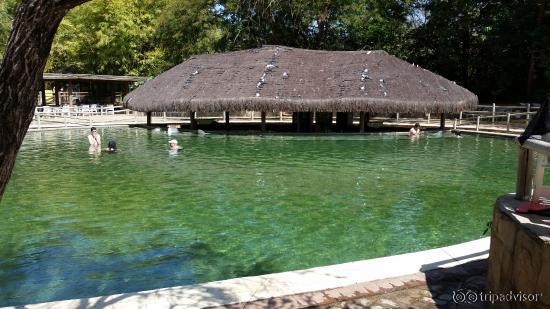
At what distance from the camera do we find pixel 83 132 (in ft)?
72.9

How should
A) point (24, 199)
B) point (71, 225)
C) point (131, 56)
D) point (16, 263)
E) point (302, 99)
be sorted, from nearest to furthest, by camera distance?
point (16, 263), point (71, 225), point (24, 199), point (302, 99), point (131, 56)

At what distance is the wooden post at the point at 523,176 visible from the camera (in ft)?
12.6

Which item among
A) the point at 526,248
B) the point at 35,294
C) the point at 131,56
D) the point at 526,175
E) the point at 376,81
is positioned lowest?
the point at 35,294

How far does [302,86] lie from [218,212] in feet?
46.3

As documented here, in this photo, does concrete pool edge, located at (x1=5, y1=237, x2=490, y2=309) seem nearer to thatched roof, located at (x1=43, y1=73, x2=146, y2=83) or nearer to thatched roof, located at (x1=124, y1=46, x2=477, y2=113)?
thatched roof, located at (x1=124, y1=46, x2=477, y2=113)

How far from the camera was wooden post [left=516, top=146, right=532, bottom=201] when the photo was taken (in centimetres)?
383

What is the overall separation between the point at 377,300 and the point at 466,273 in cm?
110

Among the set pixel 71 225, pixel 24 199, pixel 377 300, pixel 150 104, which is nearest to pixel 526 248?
pixel 377 300

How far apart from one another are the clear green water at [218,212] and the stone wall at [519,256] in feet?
8.97

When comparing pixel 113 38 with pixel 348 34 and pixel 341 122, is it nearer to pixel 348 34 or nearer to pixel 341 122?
pixel 348 34

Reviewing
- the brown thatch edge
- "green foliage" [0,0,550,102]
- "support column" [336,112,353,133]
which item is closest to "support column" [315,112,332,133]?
"support column" [336,112,353,133]

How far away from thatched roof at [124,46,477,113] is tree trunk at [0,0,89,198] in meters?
18.4

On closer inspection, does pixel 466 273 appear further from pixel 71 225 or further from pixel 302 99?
pixel 302 99

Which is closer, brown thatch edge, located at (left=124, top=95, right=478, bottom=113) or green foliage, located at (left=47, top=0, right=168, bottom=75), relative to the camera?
brown thatch edge, located at (left=124, top=95, right=478, bottom=113)
